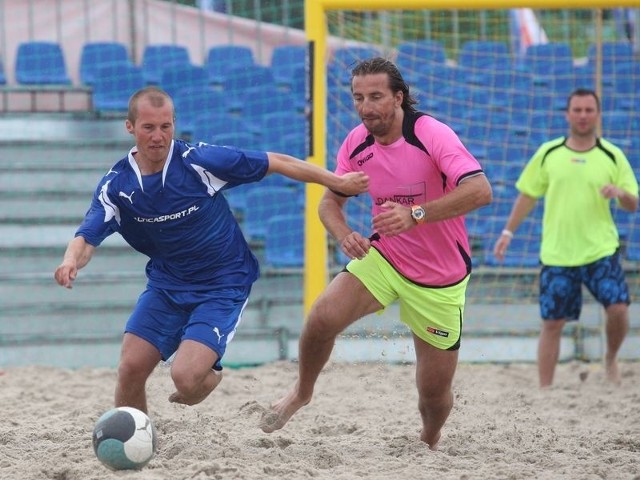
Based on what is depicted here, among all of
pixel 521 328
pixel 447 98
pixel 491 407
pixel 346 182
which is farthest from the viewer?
pixel 447 98

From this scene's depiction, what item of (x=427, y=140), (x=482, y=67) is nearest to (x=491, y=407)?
(x=427, y=140)

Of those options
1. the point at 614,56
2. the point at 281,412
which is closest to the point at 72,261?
the point at 281,412

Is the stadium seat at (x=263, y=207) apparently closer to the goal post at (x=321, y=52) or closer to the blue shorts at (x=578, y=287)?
the goal post at (x=321, y=52)

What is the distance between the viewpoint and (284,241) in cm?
1075

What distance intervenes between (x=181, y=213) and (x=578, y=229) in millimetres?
4091

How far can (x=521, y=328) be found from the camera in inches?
416

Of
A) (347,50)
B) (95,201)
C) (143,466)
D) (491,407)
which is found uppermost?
(347,50)

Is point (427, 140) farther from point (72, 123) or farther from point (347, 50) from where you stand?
point (72, 123)

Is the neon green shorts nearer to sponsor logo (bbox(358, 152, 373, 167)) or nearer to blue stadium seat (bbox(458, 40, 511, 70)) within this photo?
sponsor logo (bbox(358, 152, 373, 167))

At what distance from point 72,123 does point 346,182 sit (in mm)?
7523

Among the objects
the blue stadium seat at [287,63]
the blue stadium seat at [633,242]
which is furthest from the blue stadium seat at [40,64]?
the blue stadium seat at [633,242]

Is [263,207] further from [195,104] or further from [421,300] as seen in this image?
[421,300]

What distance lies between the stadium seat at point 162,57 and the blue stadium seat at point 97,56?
0.23 metres

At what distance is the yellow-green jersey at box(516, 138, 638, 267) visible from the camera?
8.88m
